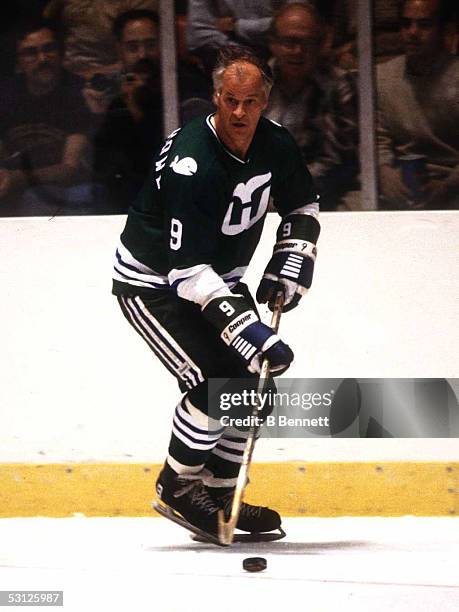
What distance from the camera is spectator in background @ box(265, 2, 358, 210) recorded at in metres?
3.94

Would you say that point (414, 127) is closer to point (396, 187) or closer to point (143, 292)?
point (396, 187)

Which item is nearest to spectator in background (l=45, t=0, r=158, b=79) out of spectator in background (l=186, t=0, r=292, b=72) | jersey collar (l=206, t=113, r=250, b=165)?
spectator in background (l=186, t=0, r=292, b=72)

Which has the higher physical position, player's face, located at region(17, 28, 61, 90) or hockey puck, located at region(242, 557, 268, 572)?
player's face, located at region(17, 28, 61, 90)

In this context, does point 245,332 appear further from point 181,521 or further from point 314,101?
point 314,101

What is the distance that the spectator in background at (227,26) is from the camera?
12.9 ft

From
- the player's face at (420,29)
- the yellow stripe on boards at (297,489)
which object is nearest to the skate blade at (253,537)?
the yellow stripe on boards at (297,489)

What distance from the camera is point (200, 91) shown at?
3.98 m

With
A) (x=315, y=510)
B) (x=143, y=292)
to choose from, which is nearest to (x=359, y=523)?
(x=315, y=510)

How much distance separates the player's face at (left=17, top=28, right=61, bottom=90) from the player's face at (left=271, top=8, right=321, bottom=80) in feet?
2.06

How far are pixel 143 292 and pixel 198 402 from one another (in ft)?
1.07

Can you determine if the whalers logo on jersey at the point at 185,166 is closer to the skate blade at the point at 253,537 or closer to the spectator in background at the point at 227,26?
the spectator in background at the point at 227,26

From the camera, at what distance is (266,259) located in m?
3.96

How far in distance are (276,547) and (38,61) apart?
1526mm

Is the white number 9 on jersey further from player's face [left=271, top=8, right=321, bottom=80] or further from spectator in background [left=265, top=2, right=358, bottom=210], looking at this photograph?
player's face [left=271, top=8, right=321, bottom=80]
